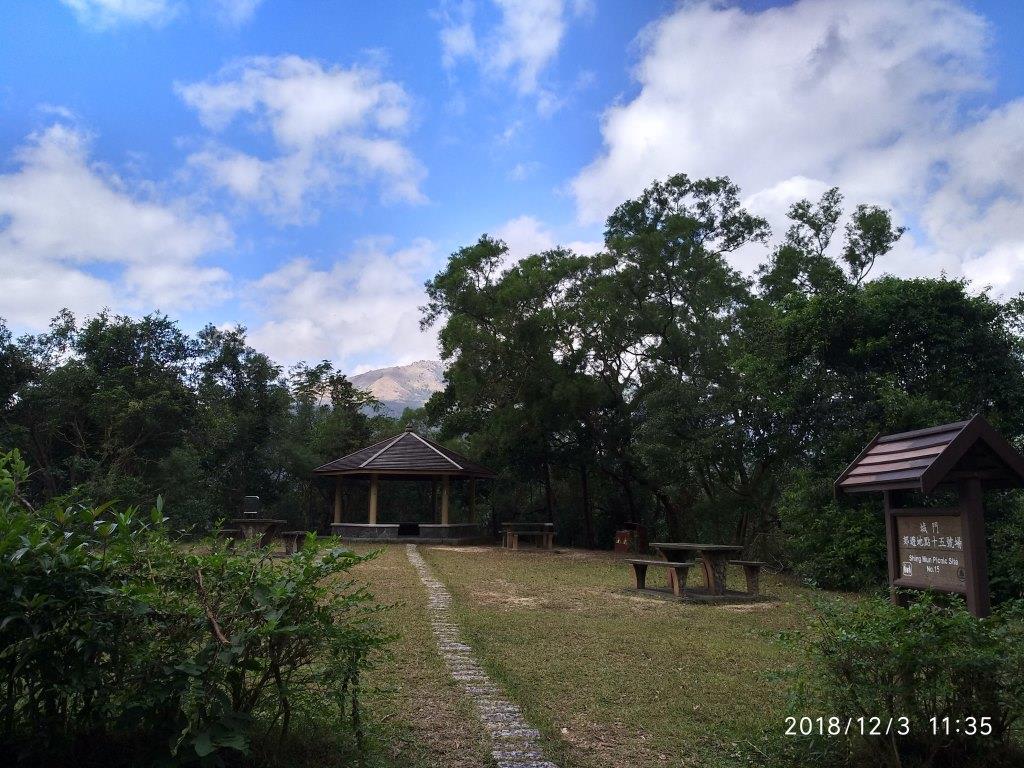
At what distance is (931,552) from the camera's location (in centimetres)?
649

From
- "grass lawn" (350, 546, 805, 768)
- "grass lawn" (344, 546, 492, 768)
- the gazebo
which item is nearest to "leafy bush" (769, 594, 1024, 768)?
"grass lawn" (350, 546, 805, 768)

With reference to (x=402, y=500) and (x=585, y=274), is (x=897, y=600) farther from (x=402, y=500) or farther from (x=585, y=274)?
(x=402, y=500)

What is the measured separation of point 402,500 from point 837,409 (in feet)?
64.0

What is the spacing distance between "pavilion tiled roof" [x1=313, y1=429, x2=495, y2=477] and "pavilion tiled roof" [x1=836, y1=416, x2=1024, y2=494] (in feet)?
51.4

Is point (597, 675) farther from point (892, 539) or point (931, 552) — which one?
point (892, 539)

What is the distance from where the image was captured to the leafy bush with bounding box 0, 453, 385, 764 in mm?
2752

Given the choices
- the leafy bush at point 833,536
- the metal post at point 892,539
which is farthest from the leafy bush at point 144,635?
the leafy bush at point 833,536

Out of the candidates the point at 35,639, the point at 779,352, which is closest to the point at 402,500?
the point at 779,352

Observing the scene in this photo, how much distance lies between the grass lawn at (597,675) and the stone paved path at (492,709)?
0.09 metres

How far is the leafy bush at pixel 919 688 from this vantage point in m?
3.04

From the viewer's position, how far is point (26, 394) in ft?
68.0

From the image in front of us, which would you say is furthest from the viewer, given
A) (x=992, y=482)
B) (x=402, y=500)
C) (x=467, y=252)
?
(x=402, y=500)

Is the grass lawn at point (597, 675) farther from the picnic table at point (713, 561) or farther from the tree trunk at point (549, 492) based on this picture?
the tree trunk at point (549, 492)

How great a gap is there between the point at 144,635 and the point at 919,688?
3.28m
